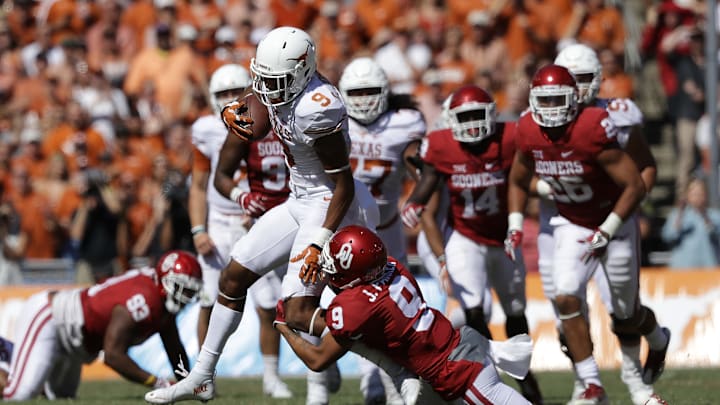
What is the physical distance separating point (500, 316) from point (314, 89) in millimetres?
5271

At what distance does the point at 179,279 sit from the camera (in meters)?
8.94

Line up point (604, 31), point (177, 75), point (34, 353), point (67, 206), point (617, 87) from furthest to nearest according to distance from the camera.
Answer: point (177, 75) < point (604, 31) < point (67, 206) < point (617, 87) < point (34, 353)

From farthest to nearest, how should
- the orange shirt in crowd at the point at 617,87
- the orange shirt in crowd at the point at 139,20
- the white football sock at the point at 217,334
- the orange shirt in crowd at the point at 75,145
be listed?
the orange shirt in crowd at the point at 139,20, the orange shirt in crowd at the point at 75,145, the orange shirt in crowd at the point at 617,87, the white football sock at the point at 217,334

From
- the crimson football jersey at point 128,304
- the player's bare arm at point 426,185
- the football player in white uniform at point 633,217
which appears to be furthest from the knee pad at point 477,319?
the crimson football jersey at point 128,304

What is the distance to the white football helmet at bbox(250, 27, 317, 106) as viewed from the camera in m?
7.08

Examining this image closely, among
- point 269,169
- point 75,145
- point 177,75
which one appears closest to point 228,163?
point 269,169

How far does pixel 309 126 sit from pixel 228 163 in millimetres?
1468

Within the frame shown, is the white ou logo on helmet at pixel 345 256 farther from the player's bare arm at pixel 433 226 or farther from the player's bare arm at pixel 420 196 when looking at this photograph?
the player's bare arm at pixel 433 226

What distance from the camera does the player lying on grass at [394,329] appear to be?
644cm

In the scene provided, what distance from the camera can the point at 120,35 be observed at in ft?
54.9

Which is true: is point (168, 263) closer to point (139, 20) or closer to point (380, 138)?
point (380, 138)

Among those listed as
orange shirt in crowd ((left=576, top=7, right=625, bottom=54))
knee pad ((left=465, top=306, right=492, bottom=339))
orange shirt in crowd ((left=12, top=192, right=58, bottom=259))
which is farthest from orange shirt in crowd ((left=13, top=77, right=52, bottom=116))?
knee pad ((left=465, top=306, right=492, bottom=339))

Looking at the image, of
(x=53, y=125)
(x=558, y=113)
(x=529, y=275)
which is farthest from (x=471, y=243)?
(x=53, y=125)

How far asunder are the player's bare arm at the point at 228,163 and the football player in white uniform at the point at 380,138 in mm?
916
